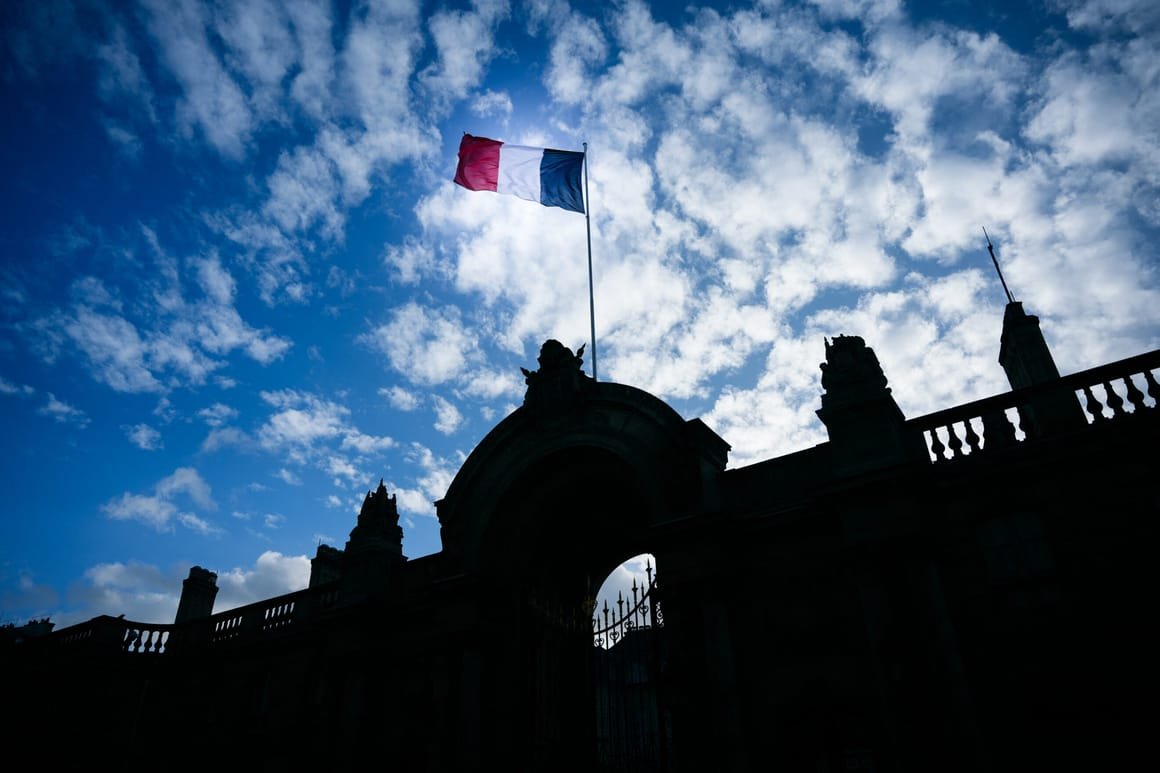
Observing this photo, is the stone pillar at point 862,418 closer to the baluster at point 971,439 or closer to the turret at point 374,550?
the baluster at point 971,439

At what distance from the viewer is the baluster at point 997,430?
1076 cm

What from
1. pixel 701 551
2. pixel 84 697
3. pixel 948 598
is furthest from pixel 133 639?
pixel 948 598

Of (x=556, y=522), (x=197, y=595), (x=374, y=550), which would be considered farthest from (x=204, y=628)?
(x=556, y=522)

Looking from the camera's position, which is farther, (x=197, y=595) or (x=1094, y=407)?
(x=197, y=595)

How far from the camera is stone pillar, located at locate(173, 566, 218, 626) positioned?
966 inches

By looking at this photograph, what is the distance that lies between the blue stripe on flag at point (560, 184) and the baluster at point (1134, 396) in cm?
1369

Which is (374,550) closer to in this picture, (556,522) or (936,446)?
(556,522)

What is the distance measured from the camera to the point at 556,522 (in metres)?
16.2

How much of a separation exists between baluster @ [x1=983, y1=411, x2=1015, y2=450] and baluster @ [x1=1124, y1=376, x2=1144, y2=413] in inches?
61.8

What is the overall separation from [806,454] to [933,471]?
7.21 feet

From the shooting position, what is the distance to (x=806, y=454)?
12.5m

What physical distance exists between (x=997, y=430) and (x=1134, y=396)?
184 centimetres

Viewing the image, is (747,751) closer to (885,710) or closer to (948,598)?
(885,710)

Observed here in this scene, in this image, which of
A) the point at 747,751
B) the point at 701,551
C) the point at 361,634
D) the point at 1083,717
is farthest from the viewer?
the point at 361,634
